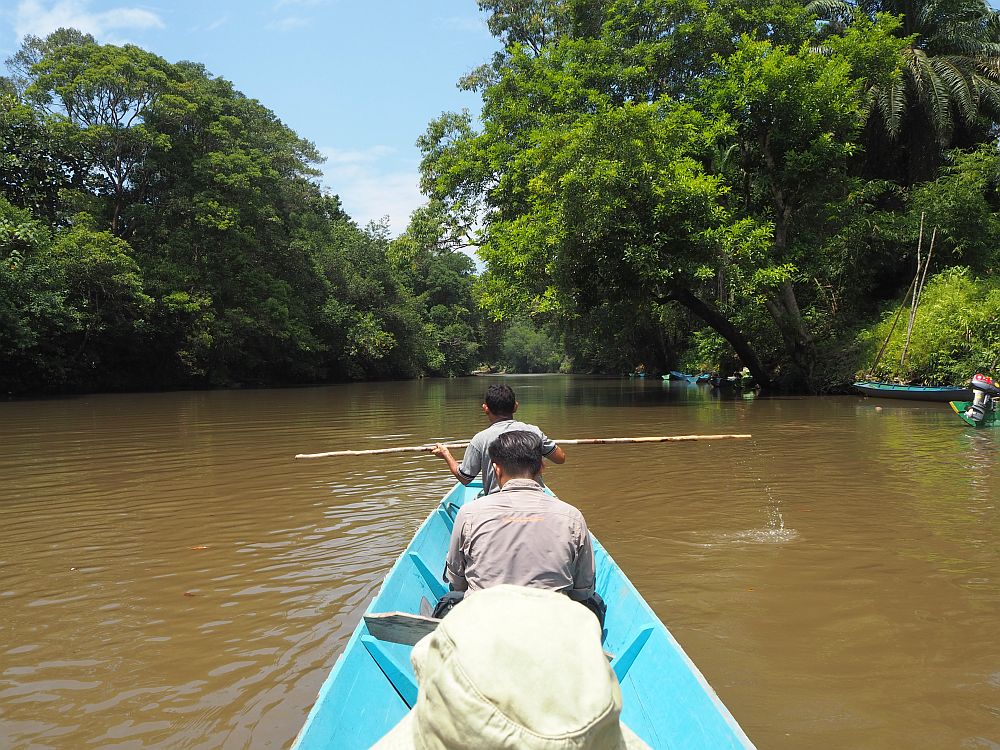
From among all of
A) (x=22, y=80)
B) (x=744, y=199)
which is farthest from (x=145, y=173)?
(x=744, y=199)

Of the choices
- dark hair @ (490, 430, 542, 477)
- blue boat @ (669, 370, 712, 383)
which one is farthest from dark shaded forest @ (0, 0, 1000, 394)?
dark hair @ (490, 430, 542, 477)

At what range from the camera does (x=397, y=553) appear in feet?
19.5

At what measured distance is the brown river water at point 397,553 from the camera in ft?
11.0

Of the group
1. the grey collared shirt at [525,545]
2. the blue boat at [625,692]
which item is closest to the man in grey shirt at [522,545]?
the grey collared shirt at [525,545]

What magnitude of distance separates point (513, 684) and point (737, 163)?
76.7 feet

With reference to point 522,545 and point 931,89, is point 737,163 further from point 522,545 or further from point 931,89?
point 522,545

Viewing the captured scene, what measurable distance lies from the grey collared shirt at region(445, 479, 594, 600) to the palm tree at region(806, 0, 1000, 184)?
26410mm

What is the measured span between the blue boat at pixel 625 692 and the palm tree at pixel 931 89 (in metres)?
26.3

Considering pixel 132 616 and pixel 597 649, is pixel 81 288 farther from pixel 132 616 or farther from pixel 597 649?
pixel 597 649

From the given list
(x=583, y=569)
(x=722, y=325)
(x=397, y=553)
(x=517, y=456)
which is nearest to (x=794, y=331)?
(x=722, y=325)

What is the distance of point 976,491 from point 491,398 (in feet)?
20.0

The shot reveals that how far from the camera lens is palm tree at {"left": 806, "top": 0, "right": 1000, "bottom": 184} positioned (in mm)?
24672

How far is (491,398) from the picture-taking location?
4922mm

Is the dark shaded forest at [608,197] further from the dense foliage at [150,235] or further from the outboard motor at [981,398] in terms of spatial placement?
the outboard motor at [981,398]
